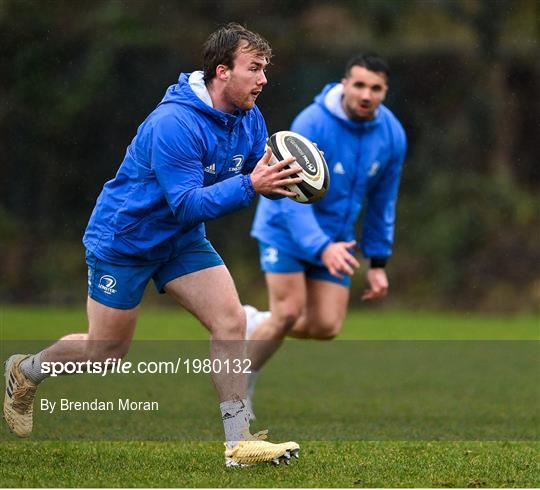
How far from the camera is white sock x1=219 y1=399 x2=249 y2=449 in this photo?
15.9ft

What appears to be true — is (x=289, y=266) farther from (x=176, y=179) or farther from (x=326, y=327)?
(x=176, y=179)

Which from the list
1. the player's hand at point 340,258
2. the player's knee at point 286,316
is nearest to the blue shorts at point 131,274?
the player's hand at point 340,258

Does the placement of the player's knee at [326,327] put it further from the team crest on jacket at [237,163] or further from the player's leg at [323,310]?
the team crest on jacket at [237,163]

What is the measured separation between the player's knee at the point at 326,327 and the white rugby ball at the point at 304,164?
7.38 feet

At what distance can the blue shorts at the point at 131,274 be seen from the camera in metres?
5.05

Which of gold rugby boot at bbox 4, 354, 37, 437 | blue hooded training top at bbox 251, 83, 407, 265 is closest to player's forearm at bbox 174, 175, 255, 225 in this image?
gold rugby boot at bbox 4, 354, 37, 437

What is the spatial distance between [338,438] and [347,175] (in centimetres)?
179

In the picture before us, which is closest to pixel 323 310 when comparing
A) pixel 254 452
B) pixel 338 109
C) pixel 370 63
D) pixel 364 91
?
pixel 338 109

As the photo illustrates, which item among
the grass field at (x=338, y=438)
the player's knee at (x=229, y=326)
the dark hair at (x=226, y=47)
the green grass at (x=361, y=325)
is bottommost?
the green grass at (x=361, y=325)

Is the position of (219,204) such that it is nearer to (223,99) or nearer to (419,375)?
(223,99)

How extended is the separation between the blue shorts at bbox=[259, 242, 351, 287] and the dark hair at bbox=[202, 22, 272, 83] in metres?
2.13

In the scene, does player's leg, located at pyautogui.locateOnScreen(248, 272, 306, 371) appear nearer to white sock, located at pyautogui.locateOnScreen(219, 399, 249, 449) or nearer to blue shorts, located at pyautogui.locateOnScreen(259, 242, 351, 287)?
blue shorts, located at pyautogui.locateOnScreen(259, 242, 351, 287)

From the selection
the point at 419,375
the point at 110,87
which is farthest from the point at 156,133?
the point at 110,87

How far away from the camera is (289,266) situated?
6.84 meters
